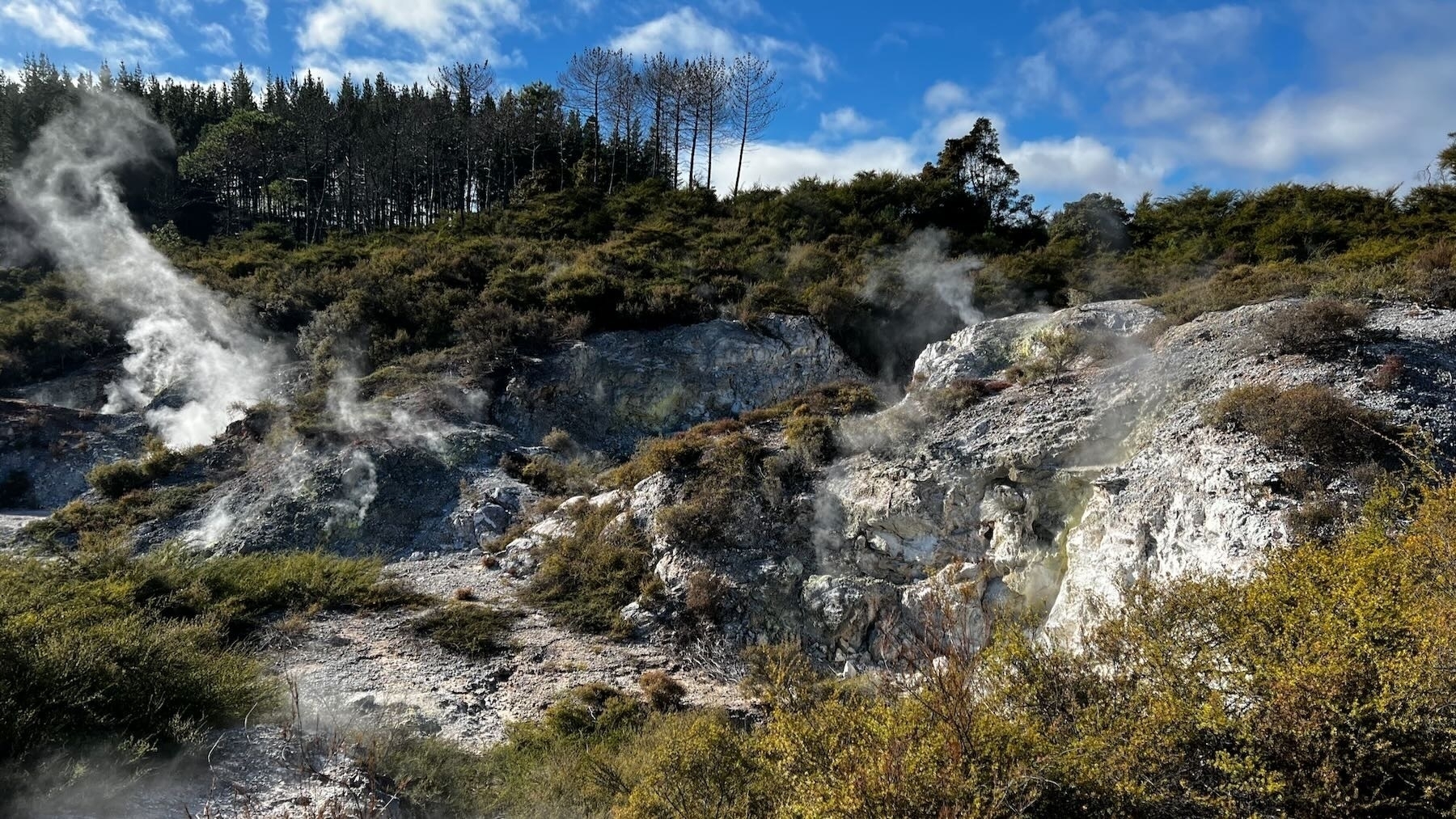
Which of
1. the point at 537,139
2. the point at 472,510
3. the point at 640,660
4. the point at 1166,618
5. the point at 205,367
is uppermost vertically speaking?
the point at 537,139

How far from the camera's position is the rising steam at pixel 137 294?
19484 millimetres

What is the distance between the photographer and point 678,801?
15.3 feet

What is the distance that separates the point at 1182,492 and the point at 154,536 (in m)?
18.2

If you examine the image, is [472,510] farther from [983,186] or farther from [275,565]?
[983,186]

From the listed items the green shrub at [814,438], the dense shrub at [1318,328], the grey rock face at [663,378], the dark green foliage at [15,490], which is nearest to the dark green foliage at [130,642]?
the dark green foliage at [15,490]

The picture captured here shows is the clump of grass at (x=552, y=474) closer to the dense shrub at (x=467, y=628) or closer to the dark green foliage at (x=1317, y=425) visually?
the dense shrub at (x=467, y=628)

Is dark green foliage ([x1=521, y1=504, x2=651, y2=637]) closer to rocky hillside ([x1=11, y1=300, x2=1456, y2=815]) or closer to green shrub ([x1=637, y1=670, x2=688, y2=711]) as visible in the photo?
rocky hillside ([x1=11, y1=300, x2=1456, y2=815])

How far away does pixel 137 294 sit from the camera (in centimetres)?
2414

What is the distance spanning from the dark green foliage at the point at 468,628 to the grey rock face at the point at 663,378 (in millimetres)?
7652

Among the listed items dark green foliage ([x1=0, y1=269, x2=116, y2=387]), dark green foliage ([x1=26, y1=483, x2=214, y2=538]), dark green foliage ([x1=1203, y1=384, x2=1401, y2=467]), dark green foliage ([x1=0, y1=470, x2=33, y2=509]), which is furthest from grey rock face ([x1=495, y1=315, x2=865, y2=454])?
dark green foliage ([x1=0, y1=269, x2=116, y2=387])

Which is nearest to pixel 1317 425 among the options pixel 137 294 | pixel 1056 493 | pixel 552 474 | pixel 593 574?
pixel 1056 493

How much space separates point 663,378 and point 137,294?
19.9m

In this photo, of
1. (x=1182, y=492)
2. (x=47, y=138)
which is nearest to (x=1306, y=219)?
(x=1182, y=492)

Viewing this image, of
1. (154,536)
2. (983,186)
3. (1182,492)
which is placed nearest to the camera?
(1182,492)
